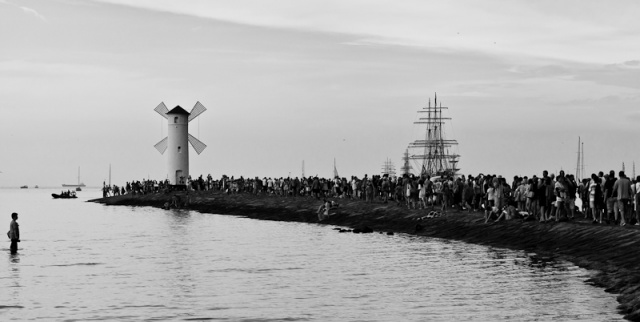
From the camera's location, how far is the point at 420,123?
142375 millimetres

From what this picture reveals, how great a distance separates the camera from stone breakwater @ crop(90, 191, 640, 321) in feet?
89.5

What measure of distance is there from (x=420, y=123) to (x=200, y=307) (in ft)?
392

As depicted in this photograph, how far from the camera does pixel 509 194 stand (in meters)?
42.7

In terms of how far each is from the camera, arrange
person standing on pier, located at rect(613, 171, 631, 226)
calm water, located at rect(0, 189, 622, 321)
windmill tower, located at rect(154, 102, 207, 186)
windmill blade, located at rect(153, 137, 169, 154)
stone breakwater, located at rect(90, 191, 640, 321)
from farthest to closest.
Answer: windmill blade, located at rect(153, 137, 169, 154) → windmill tower, located at rect(154, 102, 207, 186) → person standing on pier, located at rect(613, 171, 631, 226) → stone breakwater, located at rect(90, 191, 640, 321) → calm water, located at rect(0, 189, 622, 321)

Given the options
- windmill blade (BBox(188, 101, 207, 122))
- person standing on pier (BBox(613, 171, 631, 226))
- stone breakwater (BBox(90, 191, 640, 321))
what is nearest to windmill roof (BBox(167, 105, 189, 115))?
windmill blade (BBox(188, 101, 207, 122))

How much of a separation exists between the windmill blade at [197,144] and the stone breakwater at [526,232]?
35.5 meters

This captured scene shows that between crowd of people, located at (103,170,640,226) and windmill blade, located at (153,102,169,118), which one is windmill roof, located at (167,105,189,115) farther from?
crowd of people, located at (103,170,640,226)

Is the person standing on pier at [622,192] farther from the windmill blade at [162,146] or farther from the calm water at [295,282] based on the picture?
the windmill blade at [162,146]

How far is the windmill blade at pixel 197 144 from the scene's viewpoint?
368 feet

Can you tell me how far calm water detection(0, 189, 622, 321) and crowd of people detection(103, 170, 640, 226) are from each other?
9.29 ft

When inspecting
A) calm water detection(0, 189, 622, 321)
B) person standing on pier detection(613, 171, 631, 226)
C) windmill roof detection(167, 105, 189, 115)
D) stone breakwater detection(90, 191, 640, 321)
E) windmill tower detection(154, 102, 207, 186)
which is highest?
windmill roof detection(167, 105, 189, 115)

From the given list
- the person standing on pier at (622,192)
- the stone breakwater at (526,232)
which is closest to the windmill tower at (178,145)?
the stone breakwater at (526,232)

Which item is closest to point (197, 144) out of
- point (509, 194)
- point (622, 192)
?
point (509, 194)

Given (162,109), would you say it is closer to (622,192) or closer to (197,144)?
(197,144)
